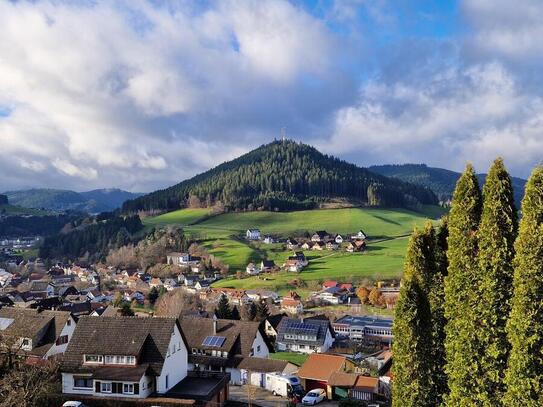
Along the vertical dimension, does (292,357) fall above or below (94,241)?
below

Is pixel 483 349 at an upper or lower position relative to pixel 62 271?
upper

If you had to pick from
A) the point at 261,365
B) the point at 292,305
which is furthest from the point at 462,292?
the point at 292,305

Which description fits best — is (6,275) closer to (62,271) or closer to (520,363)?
(62,271)

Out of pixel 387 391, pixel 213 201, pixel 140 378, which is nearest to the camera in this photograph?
pixel 140 378

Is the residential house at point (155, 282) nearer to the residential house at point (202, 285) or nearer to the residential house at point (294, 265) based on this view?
the residential house at point (202, 285)

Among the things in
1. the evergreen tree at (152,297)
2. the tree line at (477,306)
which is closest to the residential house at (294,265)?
the evergreen tree at (152,297)

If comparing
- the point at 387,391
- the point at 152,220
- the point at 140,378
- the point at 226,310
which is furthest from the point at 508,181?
the point at 152,220

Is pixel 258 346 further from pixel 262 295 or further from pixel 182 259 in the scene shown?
pixel 182 259
